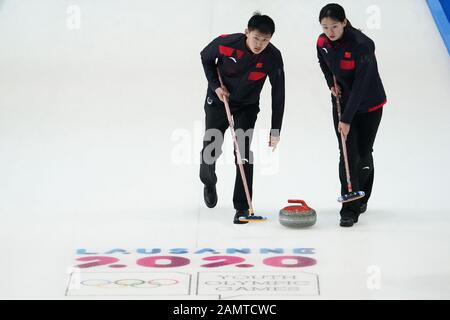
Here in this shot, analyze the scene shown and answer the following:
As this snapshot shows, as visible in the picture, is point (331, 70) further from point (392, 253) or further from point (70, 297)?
point (70, 297)

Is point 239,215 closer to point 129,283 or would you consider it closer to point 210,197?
point 210,197

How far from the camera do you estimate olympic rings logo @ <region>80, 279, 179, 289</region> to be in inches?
203

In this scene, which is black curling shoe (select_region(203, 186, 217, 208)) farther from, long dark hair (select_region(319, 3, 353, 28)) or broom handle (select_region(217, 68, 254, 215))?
long dark hair (select_region(319, 3, 353, 28))

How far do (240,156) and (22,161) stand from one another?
1687 mm

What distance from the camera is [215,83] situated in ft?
21.2

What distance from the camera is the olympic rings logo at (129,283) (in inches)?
203

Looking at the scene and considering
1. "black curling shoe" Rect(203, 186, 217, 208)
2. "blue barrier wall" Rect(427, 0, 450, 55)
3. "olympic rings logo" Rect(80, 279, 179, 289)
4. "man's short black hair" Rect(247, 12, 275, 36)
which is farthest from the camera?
"blue barrier wall" Rect(427, 0, 450, 55)

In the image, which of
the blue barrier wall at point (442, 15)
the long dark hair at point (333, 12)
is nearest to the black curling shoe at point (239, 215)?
the long dark hair at point (333, 12)

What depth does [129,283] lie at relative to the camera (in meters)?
5.21

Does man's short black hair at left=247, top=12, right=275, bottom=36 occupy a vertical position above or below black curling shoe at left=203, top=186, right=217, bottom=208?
above

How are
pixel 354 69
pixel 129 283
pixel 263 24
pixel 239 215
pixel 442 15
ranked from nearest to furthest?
pixel 129 283 < pixel 263 24 < pixel 354 69 < pixel 239 215 < pixel 442 15

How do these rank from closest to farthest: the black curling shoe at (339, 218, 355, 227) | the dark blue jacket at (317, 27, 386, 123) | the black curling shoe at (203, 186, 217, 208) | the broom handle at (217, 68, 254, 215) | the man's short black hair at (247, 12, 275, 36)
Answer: the man's short black hair at (247, 12, 275, 36) < the dark blue jacket at (317, 27, 386, 123) < the black curling shoe at (339, 218, 355, 227) < the broom handle at (217, 68, 254, 215) < the black curling shoe at (203, 186, 217, 208)

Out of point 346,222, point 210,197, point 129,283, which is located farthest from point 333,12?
point 129,283

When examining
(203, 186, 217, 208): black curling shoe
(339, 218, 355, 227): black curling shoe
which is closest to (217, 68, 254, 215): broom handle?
(203, 186, 217, 208): black curling shoe
